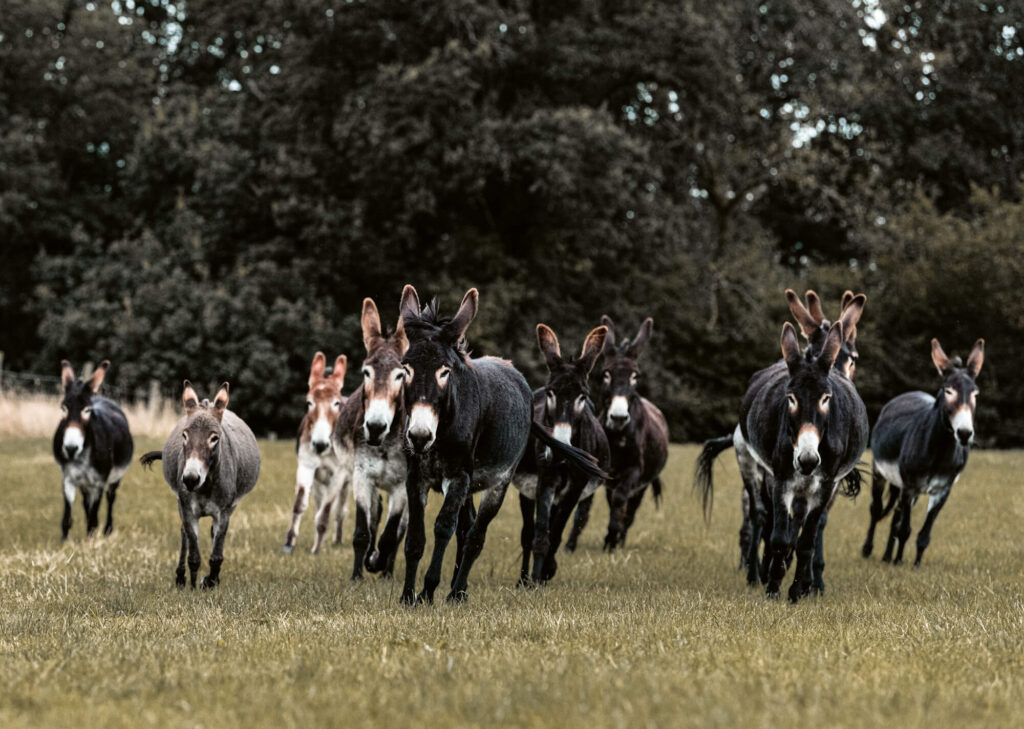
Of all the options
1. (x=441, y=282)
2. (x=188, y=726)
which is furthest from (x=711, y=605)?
(x=441, y=282)

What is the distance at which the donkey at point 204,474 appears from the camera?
8844 mm

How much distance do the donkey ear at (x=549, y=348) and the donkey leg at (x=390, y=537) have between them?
1.82m

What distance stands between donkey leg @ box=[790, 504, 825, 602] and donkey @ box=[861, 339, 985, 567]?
310 cm

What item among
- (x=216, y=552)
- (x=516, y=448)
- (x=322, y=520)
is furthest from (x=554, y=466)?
(x=322, y=520)

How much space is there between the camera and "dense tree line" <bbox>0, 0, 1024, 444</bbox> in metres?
29.7

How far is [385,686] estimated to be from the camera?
15.3 ft

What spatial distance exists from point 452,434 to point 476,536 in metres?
1.01

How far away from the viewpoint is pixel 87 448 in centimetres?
1260

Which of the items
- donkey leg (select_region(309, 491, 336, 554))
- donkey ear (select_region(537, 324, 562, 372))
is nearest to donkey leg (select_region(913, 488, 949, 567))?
donkey ear (select_region(537, 324, 562, 372))

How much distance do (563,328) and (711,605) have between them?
24.4 m

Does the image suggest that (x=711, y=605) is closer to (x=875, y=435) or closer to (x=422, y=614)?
(x=422, y=614)

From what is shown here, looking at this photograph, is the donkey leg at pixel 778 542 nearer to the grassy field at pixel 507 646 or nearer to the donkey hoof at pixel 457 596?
the grassy field at pixel 507 646

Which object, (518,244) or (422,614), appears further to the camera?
(518,244)

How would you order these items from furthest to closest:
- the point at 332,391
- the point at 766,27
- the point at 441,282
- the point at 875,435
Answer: the point at 766,27 < the point at 441,282 < the point at 875,435 < the point at 332,391
